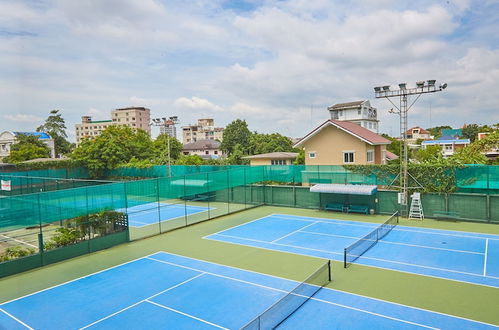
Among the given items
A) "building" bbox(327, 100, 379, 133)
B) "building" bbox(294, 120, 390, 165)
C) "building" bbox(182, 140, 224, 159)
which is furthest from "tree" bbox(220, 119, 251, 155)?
"building" bbox(294, 120, 390, 165)

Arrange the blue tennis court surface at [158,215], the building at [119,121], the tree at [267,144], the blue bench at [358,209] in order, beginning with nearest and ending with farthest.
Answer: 1. the blue tennis court surface at [158,215]
2. the blue bench at [358,209]
3. the tree at [267,144]
4. the building at [119,121]

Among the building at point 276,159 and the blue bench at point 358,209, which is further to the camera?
the building at point 276,159

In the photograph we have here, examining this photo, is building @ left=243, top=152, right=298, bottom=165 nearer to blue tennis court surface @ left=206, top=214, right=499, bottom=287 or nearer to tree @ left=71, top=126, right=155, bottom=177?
tree @ left=71, top=126, right=155, bottom=177

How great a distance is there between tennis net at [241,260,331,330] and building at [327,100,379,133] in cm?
4224

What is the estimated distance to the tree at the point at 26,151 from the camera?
2473 inches

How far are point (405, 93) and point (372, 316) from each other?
17.2 m

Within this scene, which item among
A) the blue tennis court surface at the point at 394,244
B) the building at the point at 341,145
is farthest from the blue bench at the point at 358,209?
the building at the point at 341,145

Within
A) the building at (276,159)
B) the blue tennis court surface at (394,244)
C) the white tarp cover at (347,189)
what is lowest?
the blue tennis court surface at (394,244)

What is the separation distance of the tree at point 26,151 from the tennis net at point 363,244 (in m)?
62.3

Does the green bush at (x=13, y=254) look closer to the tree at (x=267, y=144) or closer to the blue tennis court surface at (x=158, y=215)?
the blue tennis court surface at (x=158, y=215)

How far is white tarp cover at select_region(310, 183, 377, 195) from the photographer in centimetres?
2461

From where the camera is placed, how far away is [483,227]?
69.7ft

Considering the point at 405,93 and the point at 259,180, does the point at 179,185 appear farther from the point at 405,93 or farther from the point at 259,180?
the point at 405,93

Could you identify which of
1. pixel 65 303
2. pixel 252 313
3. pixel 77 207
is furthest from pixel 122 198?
pixel 252 313
